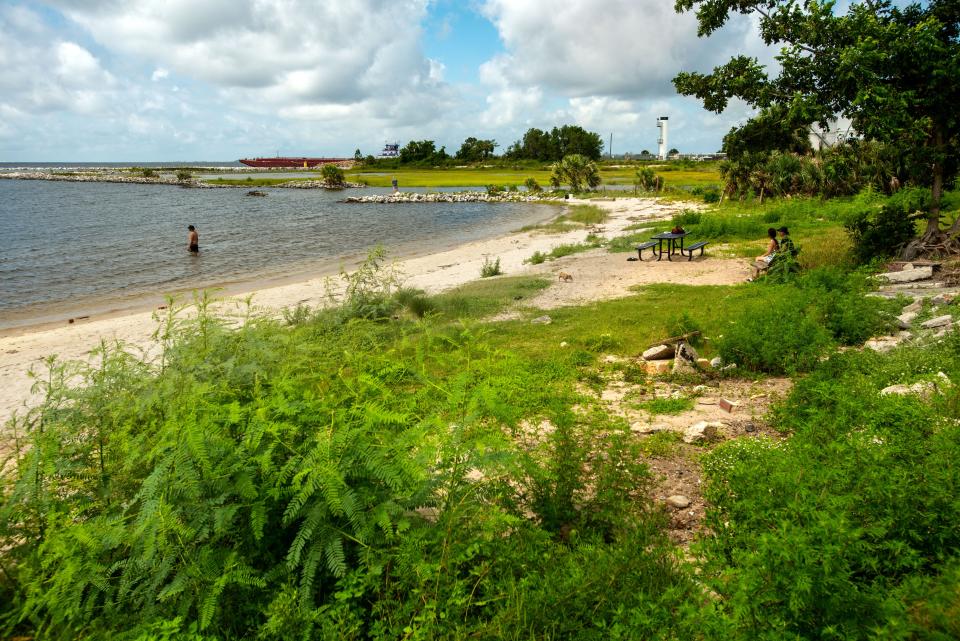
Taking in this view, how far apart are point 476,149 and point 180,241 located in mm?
113975

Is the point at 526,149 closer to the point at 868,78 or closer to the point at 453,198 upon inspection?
the point at 453,198

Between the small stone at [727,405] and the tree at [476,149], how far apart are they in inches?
5494

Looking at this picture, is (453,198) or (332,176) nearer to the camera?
(453,198)

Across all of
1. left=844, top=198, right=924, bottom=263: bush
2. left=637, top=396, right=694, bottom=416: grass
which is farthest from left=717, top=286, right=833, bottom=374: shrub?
left=844, top=198, right=924, bottom=263: bush

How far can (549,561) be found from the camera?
10.3 ft

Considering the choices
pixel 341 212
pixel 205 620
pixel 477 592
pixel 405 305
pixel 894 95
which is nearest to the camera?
pixel 205 620

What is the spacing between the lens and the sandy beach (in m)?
12.7

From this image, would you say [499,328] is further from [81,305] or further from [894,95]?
[81,305]

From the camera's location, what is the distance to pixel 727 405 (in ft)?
21.8

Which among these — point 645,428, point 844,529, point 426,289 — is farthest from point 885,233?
point 844,529

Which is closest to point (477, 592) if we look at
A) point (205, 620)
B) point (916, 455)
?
point (205, 620)

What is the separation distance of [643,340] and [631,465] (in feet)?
19.7

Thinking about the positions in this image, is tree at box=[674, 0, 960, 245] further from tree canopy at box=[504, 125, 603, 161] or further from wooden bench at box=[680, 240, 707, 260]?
tree canopy at box=[504, 125, 603, 161]

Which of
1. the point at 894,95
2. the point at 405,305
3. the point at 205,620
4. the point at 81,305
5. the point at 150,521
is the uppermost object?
the point at 894,95
